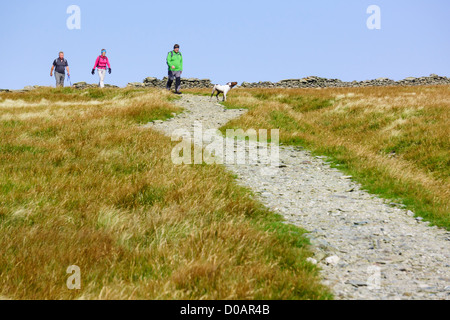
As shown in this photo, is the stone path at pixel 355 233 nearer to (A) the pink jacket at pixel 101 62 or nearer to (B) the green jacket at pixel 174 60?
(B) the green jacket at pixel 174 60

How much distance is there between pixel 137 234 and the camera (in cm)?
504

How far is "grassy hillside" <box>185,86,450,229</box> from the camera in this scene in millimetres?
9242

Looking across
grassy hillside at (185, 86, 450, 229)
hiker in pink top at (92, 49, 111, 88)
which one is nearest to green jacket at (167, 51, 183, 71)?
grassy hillside at (185, 86, 450, 229)

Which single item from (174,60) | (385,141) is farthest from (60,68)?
(385,141)

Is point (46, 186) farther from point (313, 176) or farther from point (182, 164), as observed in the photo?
point (313, 176)

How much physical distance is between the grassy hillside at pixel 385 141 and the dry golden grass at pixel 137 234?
13.7 feet

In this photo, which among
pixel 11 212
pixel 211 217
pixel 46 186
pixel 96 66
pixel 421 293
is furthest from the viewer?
pixel 96 66

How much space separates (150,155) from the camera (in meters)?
9.38

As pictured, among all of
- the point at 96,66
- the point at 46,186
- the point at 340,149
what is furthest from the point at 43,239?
the point at 96,66

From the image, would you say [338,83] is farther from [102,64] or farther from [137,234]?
[137,234]

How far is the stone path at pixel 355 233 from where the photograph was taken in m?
4.71

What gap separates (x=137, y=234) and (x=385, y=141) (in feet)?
45.0
